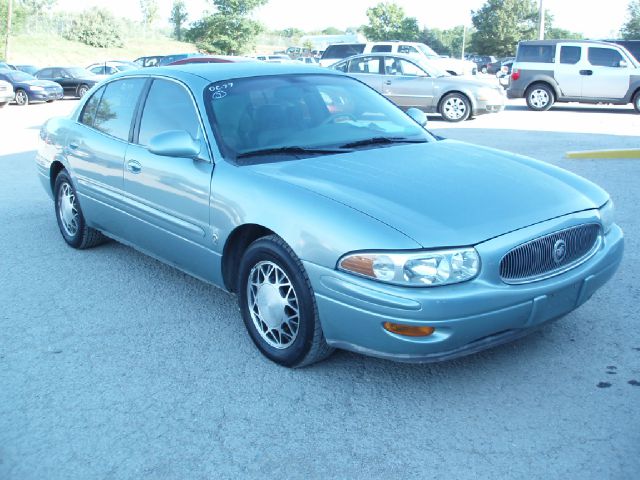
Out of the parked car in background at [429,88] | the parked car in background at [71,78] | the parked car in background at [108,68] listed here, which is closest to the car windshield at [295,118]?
the parked car in background at [429,88]

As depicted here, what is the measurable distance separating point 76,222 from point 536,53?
1538 cm

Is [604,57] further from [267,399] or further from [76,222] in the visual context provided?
[267,399]

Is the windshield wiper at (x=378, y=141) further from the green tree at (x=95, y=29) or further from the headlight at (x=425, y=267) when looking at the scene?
the green tree at (x=95, y=29)

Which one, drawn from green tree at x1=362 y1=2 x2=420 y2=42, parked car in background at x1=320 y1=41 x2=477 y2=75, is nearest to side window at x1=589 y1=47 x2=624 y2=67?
parked car in background at x1=320 y1=41 x2=477 y2=75

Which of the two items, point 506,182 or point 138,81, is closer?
point 506,182

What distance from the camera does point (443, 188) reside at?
371 cm

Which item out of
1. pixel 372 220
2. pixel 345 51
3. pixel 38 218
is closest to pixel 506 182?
pixel 372 220

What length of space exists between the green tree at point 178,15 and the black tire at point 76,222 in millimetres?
90140

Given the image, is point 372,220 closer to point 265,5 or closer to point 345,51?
point 345,51

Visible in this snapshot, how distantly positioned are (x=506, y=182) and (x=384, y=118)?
1.32m

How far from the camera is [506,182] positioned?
389cm

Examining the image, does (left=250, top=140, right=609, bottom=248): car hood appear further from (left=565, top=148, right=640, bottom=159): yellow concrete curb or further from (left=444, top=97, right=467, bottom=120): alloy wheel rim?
(left=444, top=97, right=467, bottom=120): alloy wheel rim

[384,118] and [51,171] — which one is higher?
[384,118]

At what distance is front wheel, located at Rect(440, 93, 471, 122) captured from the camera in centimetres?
1597
